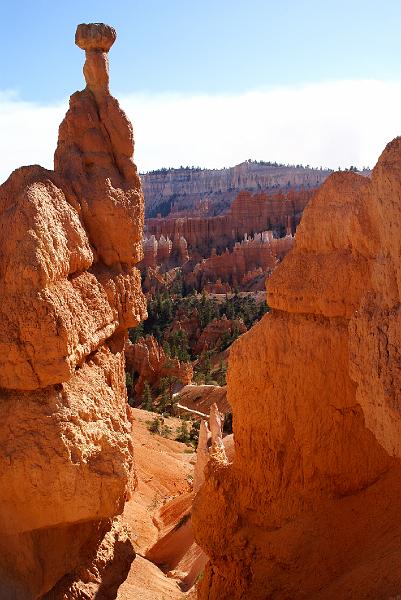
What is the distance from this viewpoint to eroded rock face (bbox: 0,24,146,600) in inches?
262

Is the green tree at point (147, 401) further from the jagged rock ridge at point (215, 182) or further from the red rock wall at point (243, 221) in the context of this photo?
the jagged rock ridge at point (215, 182)

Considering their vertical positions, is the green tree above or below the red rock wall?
below

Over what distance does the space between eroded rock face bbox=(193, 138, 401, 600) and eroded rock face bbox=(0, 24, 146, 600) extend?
65.7 inches

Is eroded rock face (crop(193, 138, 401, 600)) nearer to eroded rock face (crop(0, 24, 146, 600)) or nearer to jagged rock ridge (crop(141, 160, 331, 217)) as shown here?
eroded rock face (crop(0, 24, 146, 600))

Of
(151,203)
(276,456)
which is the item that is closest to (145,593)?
(276,456)

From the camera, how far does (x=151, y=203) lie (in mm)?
138500

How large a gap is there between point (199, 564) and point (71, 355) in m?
6.19

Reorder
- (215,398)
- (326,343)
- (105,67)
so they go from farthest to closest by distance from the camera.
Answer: (215,398) → (105,67) → (326,343)

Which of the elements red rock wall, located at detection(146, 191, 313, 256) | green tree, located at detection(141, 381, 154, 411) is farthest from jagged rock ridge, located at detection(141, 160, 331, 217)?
green tree, located at detection(141, 381, 154, 411)

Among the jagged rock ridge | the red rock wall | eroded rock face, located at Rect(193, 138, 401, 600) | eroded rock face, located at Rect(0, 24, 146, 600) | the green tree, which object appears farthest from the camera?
the jagged rock ridge

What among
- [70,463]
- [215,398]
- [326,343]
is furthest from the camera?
[215,398]

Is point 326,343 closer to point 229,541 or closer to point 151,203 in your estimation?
point 229,541

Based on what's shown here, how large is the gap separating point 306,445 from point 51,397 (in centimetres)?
318

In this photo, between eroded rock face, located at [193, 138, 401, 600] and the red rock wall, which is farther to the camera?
the red rock wall
